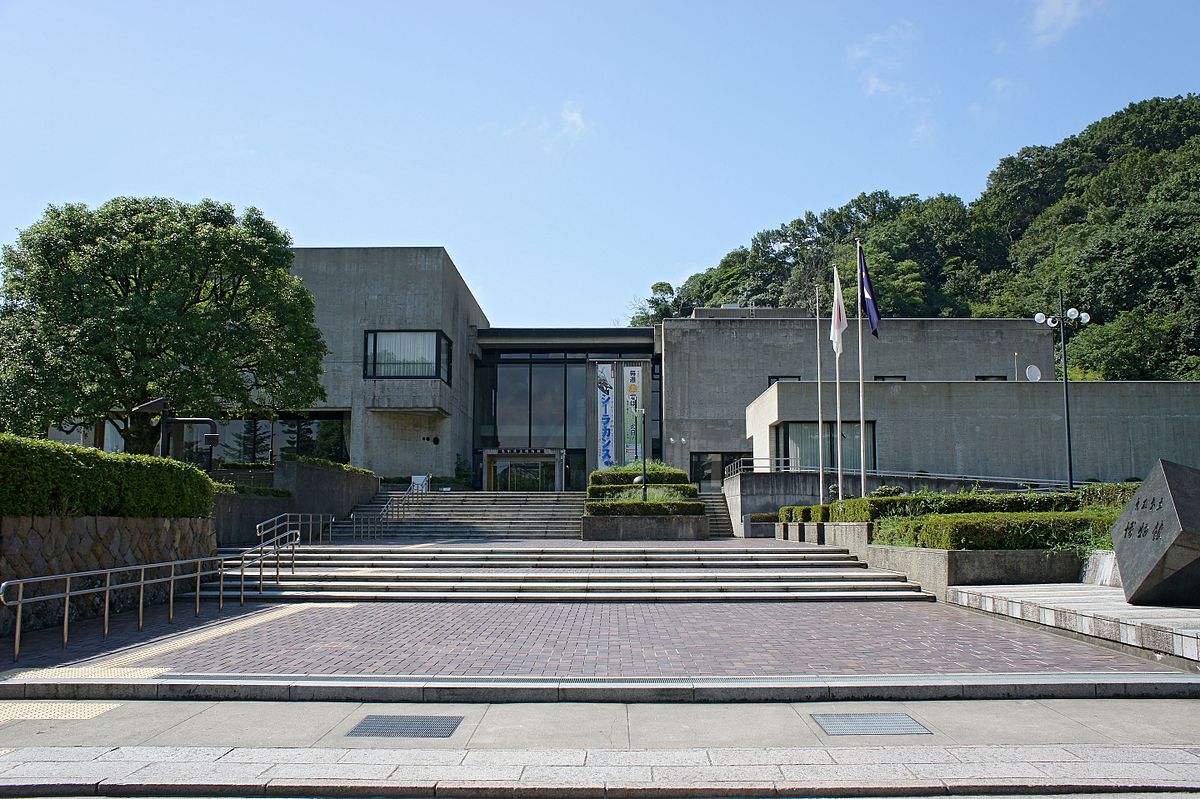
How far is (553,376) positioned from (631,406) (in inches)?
227

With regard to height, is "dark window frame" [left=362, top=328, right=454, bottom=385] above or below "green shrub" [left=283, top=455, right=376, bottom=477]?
above

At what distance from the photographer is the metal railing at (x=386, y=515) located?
27.2m

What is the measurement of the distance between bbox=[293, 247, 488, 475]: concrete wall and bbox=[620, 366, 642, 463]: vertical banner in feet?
28.8

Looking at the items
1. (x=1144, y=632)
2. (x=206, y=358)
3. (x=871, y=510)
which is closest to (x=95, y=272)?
(x=206, y=358)

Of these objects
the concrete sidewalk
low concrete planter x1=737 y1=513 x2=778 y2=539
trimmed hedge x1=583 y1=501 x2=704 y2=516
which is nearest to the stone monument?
the concrete sidewalk

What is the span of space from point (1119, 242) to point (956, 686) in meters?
58.9

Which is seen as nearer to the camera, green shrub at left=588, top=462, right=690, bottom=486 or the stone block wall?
the stone block wall

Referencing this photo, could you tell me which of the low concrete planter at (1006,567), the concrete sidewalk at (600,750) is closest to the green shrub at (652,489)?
the low concrete planter at (1006,567)

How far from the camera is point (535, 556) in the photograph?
18.5 m

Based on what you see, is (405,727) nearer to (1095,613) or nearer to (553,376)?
(1095,613)

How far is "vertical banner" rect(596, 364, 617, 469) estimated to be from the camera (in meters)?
43.5

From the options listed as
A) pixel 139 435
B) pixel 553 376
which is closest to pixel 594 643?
pixel 139 435

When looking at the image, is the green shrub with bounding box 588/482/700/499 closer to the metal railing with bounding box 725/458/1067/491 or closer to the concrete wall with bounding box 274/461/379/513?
the metal railing with bounding box 725/458/1067/491

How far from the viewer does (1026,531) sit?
14.5 meters
